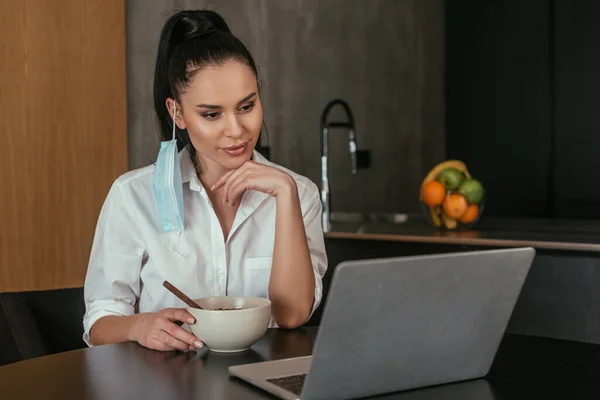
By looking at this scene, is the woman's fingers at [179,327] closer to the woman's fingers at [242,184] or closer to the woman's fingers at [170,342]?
the woman's fingers at [170,342]

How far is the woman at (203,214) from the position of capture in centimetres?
159

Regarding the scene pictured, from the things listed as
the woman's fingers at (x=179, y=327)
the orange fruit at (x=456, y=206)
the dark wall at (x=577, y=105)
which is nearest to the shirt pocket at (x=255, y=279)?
the woman's fingers at (x=179, y=327)

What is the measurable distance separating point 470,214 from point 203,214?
4.09 feet

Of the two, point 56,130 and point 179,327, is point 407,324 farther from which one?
point 56,130

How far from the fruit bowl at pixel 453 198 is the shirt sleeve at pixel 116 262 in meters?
1.33

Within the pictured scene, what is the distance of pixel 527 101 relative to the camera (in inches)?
165

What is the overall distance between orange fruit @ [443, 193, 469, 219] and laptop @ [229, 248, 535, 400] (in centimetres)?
164

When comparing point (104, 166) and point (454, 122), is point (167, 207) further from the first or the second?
point (454, 122)

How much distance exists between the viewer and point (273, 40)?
11.5ft

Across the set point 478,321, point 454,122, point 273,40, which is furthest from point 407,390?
point 454,122

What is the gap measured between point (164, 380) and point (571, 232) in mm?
1778

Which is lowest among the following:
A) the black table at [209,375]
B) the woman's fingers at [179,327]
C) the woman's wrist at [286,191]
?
the black table at [209,375]

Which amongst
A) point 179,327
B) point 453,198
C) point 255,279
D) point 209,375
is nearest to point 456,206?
point 453,198

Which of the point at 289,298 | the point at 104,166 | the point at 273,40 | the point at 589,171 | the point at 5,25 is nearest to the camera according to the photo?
the point at 289,298
